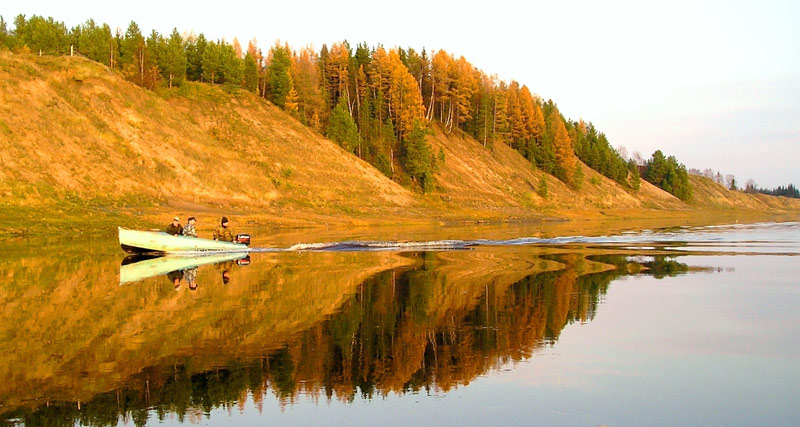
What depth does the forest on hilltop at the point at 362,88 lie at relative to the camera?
110562 mm

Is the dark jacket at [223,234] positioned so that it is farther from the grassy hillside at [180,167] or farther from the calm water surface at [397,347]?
the grassy hillside at [180,167]

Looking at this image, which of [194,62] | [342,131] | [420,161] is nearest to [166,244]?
[420,161]

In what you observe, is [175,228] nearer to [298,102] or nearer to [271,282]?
[271,282]

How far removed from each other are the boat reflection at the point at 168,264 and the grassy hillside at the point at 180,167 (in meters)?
18.2

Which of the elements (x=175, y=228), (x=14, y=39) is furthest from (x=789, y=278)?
(x=14, y=39)

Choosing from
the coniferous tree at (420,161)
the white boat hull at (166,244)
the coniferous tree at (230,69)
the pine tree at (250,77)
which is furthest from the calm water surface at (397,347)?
the pine tree at (250,77)

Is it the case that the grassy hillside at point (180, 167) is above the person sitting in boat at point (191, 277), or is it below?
above

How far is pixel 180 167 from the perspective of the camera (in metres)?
83.2

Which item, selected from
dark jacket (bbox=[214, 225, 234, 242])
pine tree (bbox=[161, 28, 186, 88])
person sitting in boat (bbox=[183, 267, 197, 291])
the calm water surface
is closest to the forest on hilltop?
pine tree (bbox=[161, 28, 186, 88])

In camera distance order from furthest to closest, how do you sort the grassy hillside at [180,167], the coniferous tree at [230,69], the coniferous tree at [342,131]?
the coniferous tree at [230,69]
the coniferous tree at [342,131]
the grassy hillside at [180,167]

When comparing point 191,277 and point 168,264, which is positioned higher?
point 168,264

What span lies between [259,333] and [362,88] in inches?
4790

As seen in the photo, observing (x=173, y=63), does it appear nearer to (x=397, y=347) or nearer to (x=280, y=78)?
(x=280, y=78)

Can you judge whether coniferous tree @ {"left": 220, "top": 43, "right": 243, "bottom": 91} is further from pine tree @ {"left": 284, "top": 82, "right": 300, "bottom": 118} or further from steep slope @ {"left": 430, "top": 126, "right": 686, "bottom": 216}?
steep slope @ {"left": 430, "top": 126, "right": 686, "bottom": 216}
